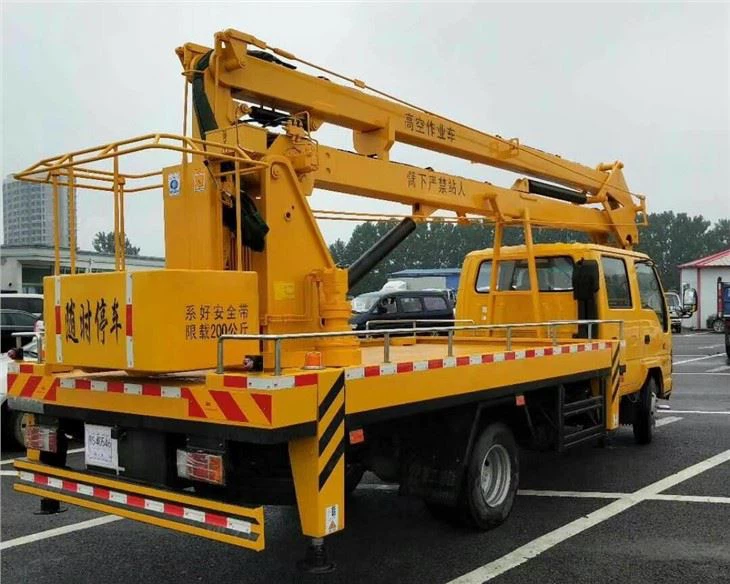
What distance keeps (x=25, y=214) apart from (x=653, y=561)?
494cm

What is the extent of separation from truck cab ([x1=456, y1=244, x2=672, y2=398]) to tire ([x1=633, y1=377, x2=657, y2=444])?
0.15 m

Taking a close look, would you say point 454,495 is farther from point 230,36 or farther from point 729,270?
point 729,270

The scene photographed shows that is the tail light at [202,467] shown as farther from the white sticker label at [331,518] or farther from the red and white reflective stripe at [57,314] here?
the red and white reflective stripe at [57,314]

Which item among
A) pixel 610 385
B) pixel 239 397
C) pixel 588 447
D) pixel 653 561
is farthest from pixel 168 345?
pixel 588 447

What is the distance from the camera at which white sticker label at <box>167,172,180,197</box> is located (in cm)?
481

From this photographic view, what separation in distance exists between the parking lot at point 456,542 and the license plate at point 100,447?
75cm

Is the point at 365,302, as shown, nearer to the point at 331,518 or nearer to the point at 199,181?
the point at 199,181

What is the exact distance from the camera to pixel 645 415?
26.8ft

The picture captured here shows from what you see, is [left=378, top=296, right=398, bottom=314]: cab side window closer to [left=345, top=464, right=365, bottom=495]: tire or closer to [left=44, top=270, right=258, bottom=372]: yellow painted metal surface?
[left=345, top=464, right=365, bottom=495]: tire

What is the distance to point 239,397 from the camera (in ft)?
11.7

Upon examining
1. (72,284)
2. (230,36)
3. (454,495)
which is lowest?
(454,495)

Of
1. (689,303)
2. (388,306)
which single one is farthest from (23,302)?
(689,303)

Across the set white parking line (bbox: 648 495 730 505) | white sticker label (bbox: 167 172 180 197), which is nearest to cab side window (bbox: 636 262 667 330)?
white parking line (bbox: 648 495 730 505)

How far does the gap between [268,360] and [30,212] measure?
7.42 feet
